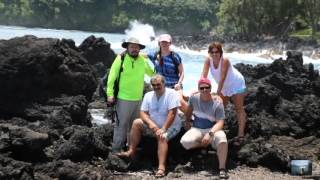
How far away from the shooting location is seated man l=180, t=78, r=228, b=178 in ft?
30.3

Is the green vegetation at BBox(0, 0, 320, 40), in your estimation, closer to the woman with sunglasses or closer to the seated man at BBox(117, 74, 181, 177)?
the woman with sunglasses

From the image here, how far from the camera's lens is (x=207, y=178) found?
360 inches

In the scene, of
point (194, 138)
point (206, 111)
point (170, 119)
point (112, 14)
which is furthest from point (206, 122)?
point (112, 14)

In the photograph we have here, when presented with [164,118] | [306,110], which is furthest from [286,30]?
[164,118]

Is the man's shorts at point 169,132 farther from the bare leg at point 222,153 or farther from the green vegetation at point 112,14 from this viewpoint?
the green vegetation at point 112,14

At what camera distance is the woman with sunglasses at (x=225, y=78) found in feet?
32.9

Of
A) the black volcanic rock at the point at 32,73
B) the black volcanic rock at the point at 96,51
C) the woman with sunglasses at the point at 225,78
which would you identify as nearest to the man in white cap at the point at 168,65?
the woman with sunglasses at the point at 225,78

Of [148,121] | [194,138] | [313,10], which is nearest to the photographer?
[194,138]

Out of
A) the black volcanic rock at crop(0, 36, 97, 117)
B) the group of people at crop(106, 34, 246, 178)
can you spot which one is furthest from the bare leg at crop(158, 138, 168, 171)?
the black volcanic rock at crop(0, 36, 97, 117)

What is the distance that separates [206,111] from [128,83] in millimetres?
1355

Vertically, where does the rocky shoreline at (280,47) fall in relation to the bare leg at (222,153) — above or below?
below

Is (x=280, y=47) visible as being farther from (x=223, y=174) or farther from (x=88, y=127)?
(x=223, y=174)

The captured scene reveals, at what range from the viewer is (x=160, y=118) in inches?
379

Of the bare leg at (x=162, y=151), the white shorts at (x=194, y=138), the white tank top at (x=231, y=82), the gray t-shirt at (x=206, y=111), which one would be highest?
the white tank top at (x=231, y=82)
